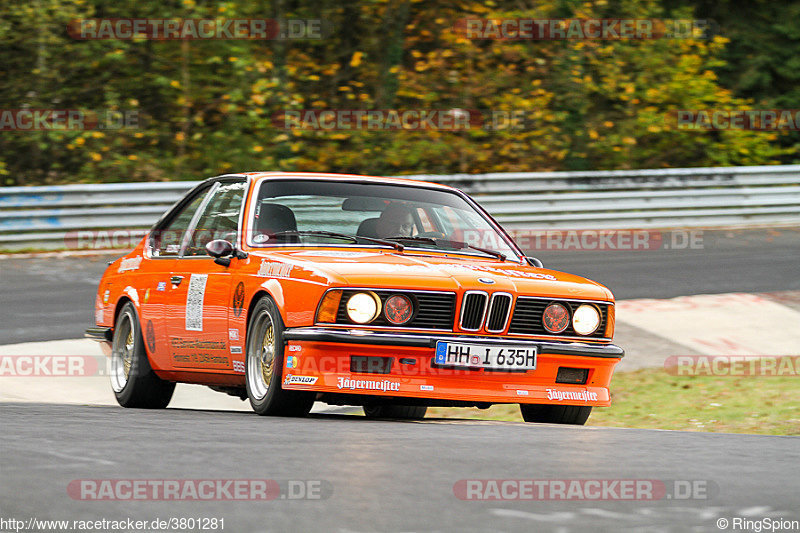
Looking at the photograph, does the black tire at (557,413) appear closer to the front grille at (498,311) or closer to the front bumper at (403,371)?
the front bumper at (403,371)

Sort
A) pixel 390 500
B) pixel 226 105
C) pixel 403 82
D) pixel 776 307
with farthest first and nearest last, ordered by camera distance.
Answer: pixel 403 82
pixel 226 105
pixel 776 307
pixel 390 500

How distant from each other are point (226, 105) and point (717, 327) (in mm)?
11883

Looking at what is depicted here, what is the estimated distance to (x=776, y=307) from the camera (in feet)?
44.5

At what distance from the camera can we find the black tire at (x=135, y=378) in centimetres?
811

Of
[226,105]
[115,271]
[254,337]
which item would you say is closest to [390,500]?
[254,337]

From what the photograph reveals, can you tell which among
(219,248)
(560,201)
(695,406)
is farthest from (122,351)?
(560,201)

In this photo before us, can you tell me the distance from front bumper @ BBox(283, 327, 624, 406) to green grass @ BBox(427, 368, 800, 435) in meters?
1.97

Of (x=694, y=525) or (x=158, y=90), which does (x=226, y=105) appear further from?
(x=694, y=525)

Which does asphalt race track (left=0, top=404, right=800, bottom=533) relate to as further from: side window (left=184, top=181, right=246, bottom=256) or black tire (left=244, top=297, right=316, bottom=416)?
side window (left=184, top=181, right=246, bottom=256)

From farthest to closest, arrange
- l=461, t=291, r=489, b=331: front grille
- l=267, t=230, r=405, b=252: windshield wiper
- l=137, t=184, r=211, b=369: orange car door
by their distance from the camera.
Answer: l=137, t=184, r=211, b=369: orange car door, l=267, t=230, r=405, b=252: windshield wiper, l=461, t=291, r=489, b=331: front grille

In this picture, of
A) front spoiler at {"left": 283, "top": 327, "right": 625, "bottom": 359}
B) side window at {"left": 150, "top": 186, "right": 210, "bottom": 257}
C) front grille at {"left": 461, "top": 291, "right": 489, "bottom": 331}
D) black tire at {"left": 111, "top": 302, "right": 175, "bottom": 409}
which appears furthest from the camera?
side window at {"left": 150, "top": 186, "right": 210, "bottom": 257}

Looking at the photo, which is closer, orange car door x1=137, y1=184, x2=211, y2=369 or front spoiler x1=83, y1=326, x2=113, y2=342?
orange car door x1=137, y1=184, x2=211, y2=369

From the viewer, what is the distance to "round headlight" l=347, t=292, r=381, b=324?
21.1ft

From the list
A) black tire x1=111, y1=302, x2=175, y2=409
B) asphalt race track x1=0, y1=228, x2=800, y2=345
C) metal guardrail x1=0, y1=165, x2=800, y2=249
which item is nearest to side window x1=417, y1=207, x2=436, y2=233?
black tire x1=111, y1=302, x2=175, y2=409
